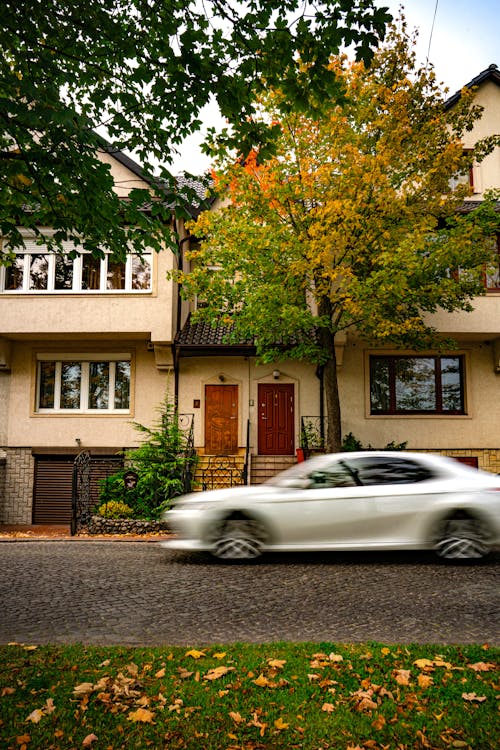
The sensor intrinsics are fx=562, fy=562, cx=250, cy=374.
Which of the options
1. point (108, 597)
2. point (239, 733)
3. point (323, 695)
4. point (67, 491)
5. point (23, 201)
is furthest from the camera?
point (67, 491)

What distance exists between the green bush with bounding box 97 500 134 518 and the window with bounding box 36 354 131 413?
4.91 m

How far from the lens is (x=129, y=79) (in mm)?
5891

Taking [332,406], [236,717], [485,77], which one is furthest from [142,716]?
[485,77]

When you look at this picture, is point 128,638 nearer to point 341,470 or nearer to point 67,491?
point 341,470

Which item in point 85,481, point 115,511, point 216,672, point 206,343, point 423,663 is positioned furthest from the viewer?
point 206,343

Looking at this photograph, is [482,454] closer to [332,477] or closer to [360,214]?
[360,214]

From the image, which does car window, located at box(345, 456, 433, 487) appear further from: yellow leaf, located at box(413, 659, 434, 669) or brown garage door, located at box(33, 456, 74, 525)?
brown garage door, located at box(33, 456, 74, 525)

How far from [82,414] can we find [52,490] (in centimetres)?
239

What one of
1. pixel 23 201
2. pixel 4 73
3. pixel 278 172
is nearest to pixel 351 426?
pixel 278 172

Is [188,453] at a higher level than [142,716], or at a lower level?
higher

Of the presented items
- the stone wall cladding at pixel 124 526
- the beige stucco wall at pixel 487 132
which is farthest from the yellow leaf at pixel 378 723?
the beige stucco wall at pixel 487 132

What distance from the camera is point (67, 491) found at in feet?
54.5

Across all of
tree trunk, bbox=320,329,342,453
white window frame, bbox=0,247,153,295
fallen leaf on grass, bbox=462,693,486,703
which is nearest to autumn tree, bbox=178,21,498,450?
tree trunk, bbox=320,329,342,453

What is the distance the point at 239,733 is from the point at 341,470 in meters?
5.44
